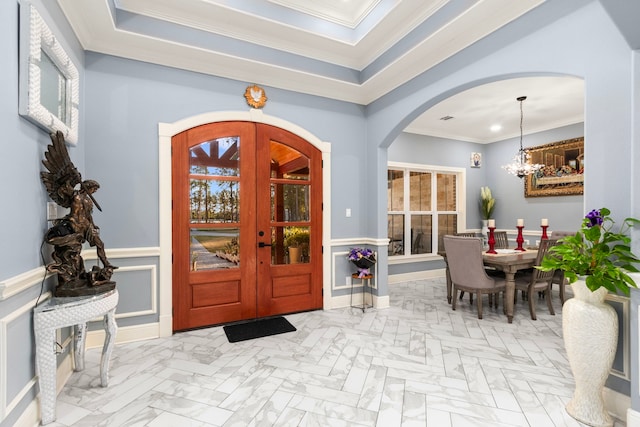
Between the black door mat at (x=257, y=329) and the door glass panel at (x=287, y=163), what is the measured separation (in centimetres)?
175

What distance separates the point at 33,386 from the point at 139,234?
1.50m

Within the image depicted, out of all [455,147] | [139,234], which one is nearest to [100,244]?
[139,234]

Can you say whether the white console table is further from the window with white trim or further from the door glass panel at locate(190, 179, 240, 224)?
the window with white trim

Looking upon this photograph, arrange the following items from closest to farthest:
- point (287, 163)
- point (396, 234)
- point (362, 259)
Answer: point (287, 163)
point (362, 259)
point (396, 234)

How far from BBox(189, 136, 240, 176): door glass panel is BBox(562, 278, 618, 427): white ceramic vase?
3248mm

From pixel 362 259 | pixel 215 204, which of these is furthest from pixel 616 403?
pixel 215 204

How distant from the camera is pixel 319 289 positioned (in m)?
4.02

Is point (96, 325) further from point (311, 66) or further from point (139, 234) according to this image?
point (311, 66)

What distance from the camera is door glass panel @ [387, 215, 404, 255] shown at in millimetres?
5875

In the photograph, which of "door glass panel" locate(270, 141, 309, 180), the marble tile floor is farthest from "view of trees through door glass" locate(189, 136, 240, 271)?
the marble tile floor

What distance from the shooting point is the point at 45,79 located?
2020 mm

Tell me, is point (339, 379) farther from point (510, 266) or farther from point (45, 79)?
point (45, 79)

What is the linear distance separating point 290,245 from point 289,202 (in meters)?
0.55

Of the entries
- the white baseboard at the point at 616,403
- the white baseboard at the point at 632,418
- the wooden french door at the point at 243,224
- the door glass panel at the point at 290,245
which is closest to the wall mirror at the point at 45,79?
the wooden french door at the point at 243,224
